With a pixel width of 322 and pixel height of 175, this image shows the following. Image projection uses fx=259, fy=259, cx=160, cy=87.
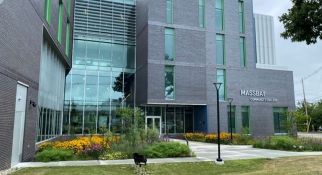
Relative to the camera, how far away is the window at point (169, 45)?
27.2 meters

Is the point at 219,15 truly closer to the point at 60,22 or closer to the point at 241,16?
the point at 241,16

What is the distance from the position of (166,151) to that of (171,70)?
1385cm

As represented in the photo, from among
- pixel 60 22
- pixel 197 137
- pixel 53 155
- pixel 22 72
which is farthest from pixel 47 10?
pixel 197 137

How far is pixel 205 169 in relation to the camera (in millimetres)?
11453

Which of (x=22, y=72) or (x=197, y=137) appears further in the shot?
(x=197, y=137)

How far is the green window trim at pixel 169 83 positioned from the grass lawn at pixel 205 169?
13.8m

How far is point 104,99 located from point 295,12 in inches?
927

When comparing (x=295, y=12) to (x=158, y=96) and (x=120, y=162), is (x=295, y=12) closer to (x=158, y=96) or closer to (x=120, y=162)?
(x=120, y=162)

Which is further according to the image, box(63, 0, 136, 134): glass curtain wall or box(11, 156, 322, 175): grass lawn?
box(63, 0, 136, 134): glass curtain wall

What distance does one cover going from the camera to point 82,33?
29.6m

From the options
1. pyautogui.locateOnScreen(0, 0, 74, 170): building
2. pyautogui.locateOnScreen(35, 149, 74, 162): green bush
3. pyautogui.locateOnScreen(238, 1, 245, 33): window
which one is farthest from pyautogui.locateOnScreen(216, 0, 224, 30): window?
pyautogui.locateOnScreen(35, 149, 74, 162): green bush

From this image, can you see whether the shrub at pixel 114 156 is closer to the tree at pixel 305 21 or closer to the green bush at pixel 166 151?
the green bush at pixel 166 151

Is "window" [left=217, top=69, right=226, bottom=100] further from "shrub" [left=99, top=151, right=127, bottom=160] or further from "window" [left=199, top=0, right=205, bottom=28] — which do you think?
"shrub" [left=99, top=151, right=127, bottom=160]

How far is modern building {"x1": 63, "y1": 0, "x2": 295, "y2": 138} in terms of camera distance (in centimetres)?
2708
